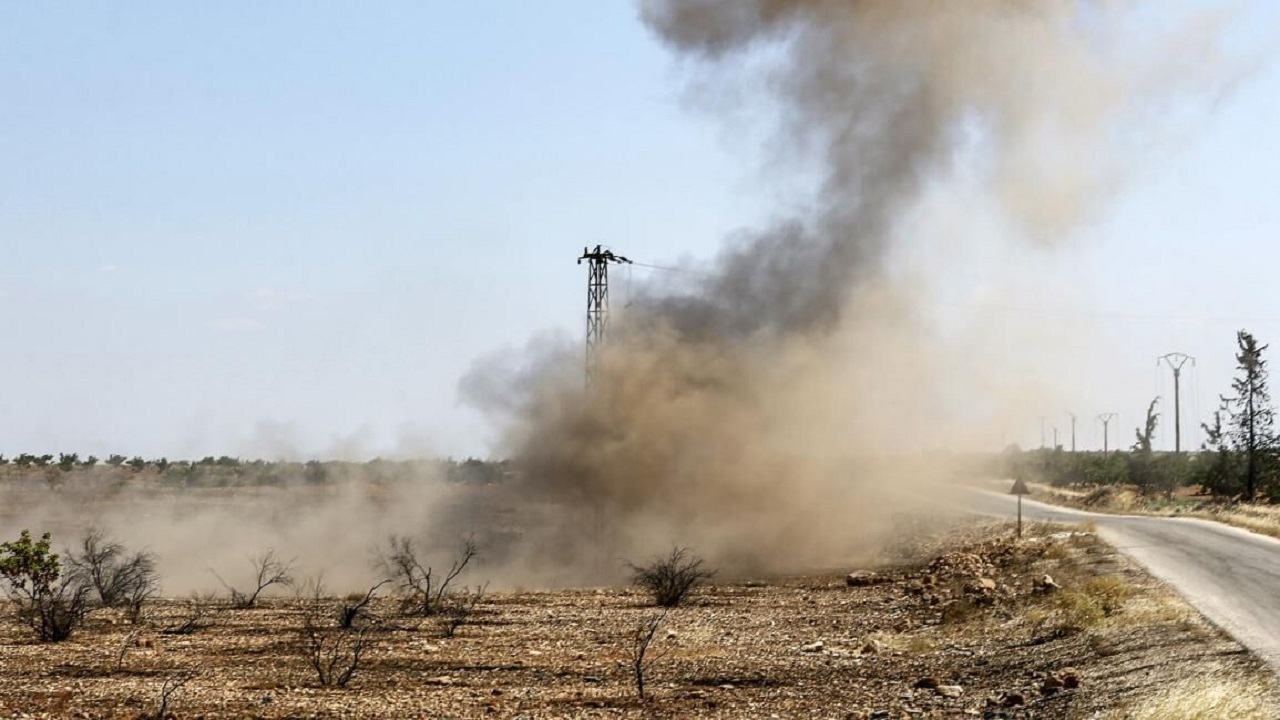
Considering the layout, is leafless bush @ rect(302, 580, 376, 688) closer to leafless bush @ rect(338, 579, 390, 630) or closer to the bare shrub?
leafless bush @ rect(338, 579, 390, 630)

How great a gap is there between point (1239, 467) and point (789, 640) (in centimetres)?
5827

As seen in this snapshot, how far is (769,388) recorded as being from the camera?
56.6 meters

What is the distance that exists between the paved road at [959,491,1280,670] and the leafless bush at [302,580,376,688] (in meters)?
15.2

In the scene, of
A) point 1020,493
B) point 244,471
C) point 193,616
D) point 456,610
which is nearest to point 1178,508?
point 1020,493

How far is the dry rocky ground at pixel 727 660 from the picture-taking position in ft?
63.2

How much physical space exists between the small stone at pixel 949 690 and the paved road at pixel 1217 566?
170 inches

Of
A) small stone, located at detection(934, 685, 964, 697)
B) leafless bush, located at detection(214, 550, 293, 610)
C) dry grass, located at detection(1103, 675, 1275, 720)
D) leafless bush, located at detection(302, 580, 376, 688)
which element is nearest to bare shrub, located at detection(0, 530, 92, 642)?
leafless bush, located at detection(214, 550, 293, 610)

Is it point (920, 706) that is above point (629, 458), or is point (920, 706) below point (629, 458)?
below

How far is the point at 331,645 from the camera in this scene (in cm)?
2756

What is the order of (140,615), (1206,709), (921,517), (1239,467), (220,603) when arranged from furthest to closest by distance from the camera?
(1239,467) < (921,517) < (220,603) < (140,615) < (1206,709)

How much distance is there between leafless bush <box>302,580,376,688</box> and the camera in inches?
920

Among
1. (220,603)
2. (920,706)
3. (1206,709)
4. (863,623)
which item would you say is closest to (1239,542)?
(863,623)

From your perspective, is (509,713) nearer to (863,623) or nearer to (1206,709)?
(1206,709)

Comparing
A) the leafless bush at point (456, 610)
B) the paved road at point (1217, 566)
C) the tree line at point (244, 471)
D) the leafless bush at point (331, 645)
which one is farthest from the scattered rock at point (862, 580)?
the tree line at point (244, 471)
